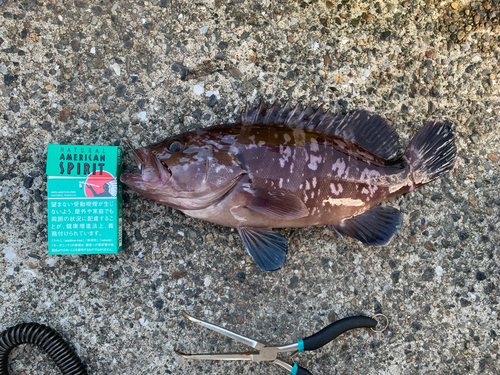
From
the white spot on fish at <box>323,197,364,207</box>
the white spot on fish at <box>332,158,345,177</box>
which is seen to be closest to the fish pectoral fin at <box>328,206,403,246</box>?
the white spot on fish at <box>323,197,364,207</box>

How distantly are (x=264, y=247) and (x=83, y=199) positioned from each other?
48.3 inches

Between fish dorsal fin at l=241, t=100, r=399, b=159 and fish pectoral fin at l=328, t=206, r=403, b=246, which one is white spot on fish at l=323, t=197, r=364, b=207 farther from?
fish dorsal fin at l=241, t=100, r=399, b=159

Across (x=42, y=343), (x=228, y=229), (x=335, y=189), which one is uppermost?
(x=335, y=189)

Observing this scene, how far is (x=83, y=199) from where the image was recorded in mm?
2074

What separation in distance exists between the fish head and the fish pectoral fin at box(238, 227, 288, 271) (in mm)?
348

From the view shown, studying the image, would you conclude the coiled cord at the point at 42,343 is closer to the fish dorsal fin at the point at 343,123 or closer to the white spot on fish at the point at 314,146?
the fish dorsal fin at the point at 343,123

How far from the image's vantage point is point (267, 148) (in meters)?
2.05

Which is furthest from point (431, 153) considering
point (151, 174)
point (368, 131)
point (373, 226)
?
point (151, 174)

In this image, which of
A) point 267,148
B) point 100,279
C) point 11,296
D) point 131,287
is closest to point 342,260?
point 267,148

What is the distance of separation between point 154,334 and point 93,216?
3.08 ft

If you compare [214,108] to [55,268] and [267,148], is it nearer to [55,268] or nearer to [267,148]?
[267,148]

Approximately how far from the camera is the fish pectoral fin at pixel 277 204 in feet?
6.48

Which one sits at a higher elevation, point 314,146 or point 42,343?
point 314,146

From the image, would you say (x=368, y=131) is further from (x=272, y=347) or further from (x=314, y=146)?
(x=272, y=347)
